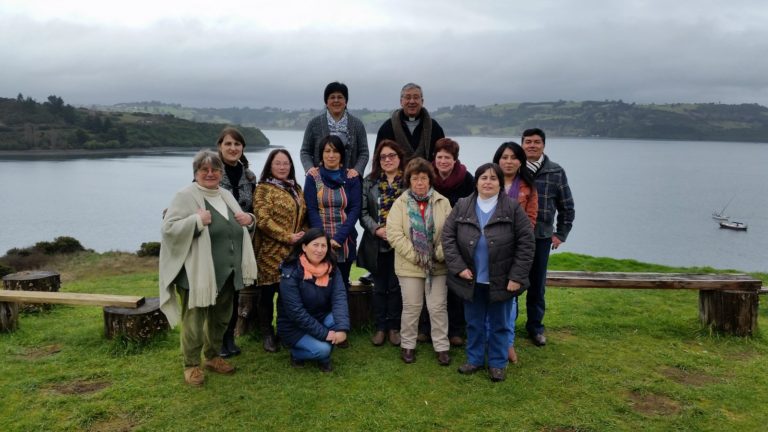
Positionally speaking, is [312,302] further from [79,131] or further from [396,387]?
[79,131]

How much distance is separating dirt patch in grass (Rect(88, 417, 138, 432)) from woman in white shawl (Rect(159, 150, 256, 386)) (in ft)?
2.28

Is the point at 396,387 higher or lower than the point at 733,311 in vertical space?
lower

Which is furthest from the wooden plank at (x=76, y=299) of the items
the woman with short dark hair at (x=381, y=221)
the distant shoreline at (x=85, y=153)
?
the distant shoreline at (x=85, y=153)

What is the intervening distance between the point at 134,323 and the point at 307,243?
8.25ft

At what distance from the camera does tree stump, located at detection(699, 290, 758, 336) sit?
20.6 feet

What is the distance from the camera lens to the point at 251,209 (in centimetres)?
543

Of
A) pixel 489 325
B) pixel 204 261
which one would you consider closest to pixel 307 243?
pixel 204 261

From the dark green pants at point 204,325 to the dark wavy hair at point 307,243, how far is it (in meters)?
0.66

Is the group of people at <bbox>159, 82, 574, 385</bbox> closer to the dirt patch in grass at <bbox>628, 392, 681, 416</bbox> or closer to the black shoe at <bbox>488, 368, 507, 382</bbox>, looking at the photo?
the black shoe at <bbox>488, 368, 507, 382</bbox>

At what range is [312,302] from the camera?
5125mm

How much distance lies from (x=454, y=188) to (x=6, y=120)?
11746 centimetres

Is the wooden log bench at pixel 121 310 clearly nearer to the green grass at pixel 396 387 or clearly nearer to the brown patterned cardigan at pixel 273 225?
the green grass at pixel 396 387

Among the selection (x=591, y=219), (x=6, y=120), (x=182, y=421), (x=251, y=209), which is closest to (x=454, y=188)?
(x=251, y=209)

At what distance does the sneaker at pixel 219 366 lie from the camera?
5.08 m
